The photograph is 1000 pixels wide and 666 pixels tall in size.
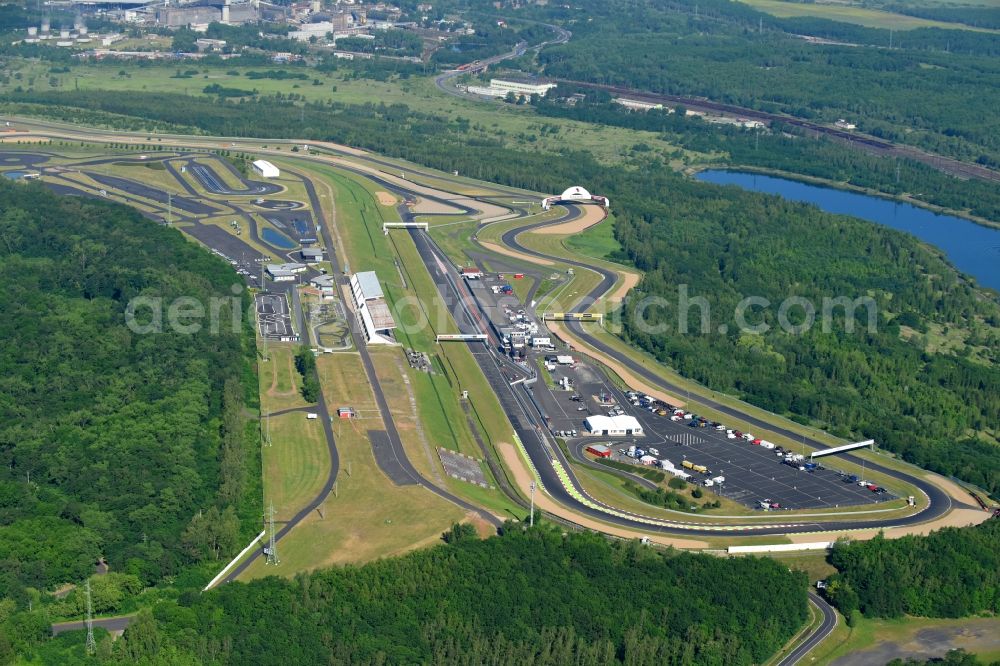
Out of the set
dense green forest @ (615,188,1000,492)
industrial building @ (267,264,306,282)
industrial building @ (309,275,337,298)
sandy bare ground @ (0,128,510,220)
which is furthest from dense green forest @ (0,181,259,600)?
sandy bare ground @ (0,128,510,220)

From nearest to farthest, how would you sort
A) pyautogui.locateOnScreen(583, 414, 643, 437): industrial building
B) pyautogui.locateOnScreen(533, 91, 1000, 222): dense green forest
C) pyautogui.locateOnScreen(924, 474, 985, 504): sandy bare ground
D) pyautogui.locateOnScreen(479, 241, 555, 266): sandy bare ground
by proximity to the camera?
pyautogui.locateOnScreen(924, 474, 985, 504): sandy bare ground, pyautogui.locateOnScreen(583, 414, 643, 437): industrial building, pyautogui.locateOnScreen(479, 241, 555, 266): sandy bare ground, pyautogui.locateOnScreen(533, 91, 1000, 222): dense green forest

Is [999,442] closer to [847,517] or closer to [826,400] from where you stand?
[826,400]

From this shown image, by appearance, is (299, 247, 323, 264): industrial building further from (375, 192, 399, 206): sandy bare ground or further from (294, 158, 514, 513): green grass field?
(375, 192, 399, 206): sandy bare ground

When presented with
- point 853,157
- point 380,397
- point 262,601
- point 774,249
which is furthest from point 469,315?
point 853,157

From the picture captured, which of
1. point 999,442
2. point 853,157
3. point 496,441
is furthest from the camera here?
point 853,157

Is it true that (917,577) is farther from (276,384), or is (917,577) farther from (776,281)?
(776,281)

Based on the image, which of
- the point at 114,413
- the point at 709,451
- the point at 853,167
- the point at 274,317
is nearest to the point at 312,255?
the point at 274,317
